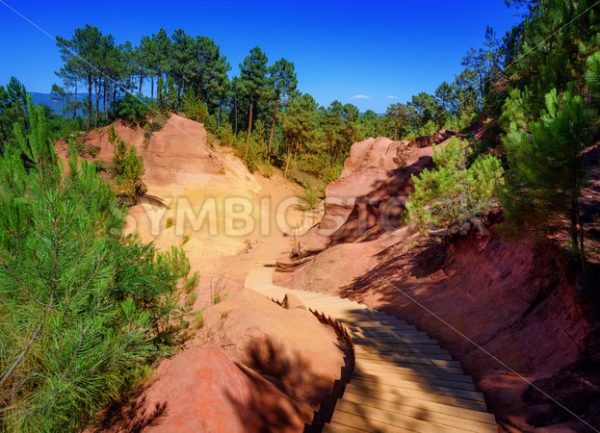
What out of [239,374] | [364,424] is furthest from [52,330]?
[364,424]

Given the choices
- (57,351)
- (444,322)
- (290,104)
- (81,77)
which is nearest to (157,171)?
(290,104)

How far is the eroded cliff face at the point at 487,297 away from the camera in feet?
16.0

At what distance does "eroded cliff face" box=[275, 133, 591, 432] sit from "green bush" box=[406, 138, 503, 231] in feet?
2.29

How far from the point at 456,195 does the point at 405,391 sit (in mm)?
8131

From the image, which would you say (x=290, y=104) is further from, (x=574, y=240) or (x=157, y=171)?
(x=574, y=240)

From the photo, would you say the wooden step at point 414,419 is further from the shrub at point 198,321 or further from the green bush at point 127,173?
the green bush at point 127,173

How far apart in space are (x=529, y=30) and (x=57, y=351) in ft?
33.2

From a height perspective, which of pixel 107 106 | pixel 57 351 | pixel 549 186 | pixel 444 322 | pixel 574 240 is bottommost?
pixel 444 322

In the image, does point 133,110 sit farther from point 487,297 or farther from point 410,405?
point 410,405

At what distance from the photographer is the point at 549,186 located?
515 cm

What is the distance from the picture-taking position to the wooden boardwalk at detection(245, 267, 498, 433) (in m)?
4.04

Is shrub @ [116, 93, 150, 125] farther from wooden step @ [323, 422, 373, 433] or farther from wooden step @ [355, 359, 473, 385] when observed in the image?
wooden step @ [323, 422, 373, 433]

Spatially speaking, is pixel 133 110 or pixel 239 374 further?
pixel 133 110

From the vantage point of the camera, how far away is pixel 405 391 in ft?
16.0
